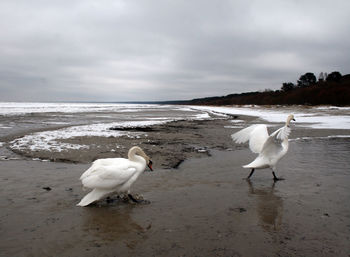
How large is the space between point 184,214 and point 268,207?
1.69 m

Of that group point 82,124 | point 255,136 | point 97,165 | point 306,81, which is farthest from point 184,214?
point 306,81

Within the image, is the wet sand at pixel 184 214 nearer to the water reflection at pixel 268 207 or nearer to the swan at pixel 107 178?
the water reflection at pixel 268 207

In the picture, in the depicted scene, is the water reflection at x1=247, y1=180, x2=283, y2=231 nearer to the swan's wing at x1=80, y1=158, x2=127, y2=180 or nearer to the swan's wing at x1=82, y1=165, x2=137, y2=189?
the swan's wing at x1=82, y1=165, x2=137, y2=189

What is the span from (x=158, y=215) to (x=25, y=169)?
4781 millimetres

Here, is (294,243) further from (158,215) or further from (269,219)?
(158,215)

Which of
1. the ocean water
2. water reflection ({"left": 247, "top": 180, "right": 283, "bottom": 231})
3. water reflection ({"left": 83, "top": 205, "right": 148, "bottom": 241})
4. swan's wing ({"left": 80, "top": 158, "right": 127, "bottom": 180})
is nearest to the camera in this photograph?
water reflection ({"left": 83, "top": 205, "right": 148, "bottom": 241})

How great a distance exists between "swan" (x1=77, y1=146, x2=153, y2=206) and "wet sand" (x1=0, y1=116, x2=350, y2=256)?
25 cm

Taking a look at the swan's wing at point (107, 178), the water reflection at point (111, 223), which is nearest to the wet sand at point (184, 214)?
the water reflection at point (111, 223)

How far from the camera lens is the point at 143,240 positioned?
462 cm

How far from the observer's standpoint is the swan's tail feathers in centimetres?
589

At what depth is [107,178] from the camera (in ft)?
19.6

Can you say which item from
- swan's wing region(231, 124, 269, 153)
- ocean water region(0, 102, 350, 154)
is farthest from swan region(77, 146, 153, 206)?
ocean water region(0, 102, 350, 154)

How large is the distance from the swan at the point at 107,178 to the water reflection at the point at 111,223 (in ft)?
0.84

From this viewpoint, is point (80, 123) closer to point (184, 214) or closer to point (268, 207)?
point (184, 214)
